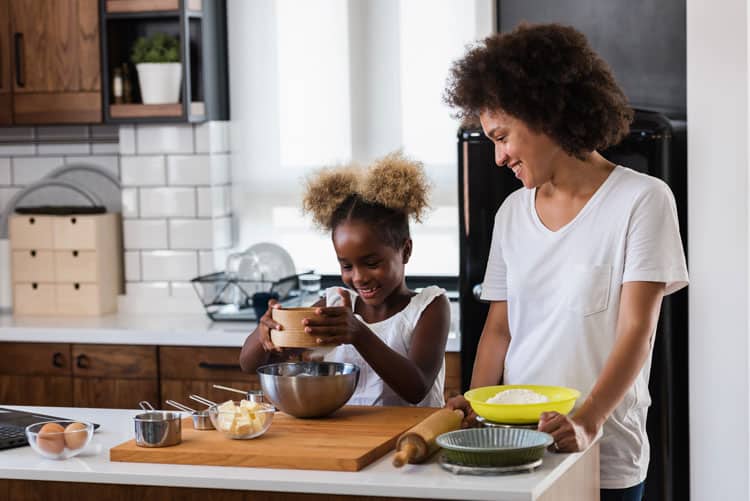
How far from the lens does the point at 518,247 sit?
2338 mm

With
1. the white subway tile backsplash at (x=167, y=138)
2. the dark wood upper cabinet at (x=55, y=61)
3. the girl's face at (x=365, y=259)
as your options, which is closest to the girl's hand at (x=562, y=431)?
the girl's face at (x=365, y=259)

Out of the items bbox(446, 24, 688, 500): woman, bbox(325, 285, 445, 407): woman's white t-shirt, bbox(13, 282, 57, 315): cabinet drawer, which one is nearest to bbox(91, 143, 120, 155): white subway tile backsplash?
bbox(13, 282, 57, 315): cabinet drawer

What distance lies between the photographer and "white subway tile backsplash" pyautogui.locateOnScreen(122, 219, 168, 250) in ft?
14.7

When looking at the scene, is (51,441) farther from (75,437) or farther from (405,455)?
(405,455)

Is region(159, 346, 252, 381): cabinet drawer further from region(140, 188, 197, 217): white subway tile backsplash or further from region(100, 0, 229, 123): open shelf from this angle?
region(100, 0, 229, 123): open shelf

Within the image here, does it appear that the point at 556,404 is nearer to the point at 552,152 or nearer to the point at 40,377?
the point at 552,152

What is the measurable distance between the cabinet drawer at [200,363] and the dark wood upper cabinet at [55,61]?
3.19ft

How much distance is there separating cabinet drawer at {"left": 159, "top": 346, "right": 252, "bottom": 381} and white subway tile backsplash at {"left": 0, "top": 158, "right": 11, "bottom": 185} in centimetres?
123

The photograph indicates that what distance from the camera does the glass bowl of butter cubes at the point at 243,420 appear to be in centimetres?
207

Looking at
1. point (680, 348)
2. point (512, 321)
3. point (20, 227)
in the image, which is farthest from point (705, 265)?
point (20, 227)

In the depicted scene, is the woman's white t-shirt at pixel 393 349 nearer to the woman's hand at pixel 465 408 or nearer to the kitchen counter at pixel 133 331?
the woman's hand at pixel 465 408

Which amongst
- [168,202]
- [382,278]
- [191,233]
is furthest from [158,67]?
[382,278]

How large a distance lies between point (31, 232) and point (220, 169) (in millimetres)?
753

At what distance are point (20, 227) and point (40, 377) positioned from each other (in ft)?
2.21
